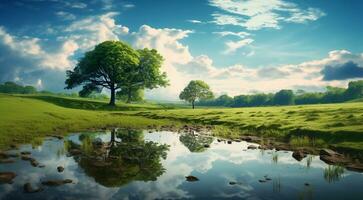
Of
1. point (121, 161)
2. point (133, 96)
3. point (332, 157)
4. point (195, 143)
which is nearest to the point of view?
point (121, 161)

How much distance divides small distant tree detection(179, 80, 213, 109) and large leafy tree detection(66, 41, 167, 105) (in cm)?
4583

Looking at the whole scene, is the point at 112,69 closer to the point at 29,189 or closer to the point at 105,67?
the point at 105,67

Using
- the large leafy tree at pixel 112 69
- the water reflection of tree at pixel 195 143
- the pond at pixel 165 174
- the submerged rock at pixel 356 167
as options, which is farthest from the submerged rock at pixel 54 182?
the large leafy tree at pixel 112 69

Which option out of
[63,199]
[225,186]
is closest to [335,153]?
[225,186]

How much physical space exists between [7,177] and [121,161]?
7.48m

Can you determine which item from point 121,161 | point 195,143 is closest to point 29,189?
point 121,161

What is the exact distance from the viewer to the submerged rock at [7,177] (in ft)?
54.7

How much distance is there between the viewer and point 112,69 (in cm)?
8950

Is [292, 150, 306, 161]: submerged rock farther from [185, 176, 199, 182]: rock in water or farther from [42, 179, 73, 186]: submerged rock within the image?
[42, 179, 73, 186]: submerged rock

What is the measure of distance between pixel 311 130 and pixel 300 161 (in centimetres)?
1231

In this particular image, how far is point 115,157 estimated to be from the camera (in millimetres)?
23922

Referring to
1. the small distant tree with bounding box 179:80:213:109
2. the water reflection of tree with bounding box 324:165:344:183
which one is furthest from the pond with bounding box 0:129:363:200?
the small distant tree with bounding box 179:80:213:109

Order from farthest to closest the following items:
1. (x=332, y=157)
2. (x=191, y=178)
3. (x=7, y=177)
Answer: (x=332, y=157), (x=191, y=178), (x=7, y=177)

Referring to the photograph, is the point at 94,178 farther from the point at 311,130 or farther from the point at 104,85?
the point at 104,85
